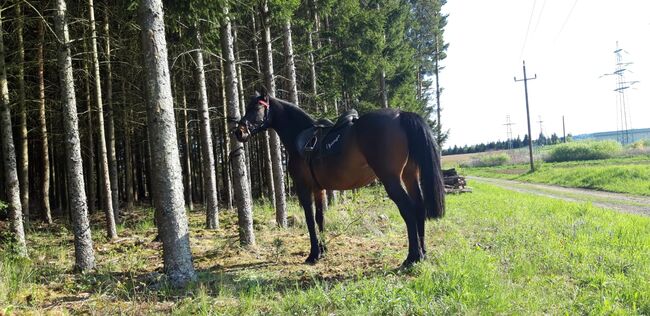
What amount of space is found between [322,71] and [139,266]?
10.8 meters

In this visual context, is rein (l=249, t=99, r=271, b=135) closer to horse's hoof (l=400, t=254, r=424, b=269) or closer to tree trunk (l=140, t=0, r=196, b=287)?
tree trunk (l=140, t=0, r=196, b=287)

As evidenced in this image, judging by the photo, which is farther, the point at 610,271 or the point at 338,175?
the point at 338,175

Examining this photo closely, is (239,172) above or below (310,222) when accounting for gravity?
above

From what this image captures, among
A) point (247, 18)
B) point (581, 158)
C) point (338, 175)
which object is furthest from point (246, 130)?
point (581, 158)

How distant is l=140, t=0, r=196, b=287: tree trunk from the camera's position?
484 cm

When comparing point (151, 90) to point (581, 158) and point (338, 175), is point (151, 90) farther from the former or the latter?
point (581, 158)

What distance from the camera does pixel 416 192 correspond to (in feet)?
19.0

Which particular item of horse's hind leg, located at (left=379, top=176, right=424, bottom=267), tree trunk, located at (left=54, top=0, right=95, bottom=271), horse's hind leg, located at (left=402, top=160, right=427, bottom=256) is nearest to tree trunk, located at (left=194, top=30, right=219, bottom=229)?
tree trunk, located at (left=54, top=0, right=95, bottom=271)

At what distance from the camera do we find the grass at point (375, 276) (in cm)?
399

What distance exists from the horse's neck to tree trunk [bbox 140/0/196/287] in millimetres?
2087

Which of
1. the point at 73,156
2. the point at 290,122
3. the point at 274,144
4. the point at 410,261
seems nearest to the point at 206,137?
the point at 274,144

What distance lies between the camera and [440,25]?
1355 inches

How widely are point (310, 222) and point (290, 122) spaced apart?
1.71 meters

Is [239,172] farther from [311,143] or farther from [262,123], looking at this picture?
[311,143]
